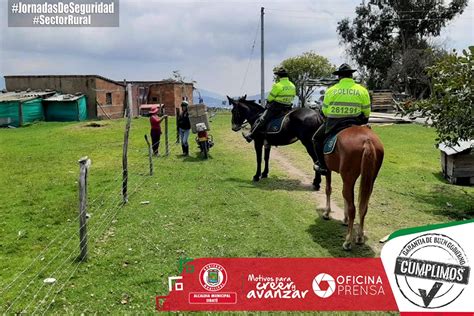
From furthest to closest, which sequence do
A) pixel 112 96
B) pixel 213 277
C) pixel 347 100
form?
pixel 112 96
pixel 347 100
pixel 213 277

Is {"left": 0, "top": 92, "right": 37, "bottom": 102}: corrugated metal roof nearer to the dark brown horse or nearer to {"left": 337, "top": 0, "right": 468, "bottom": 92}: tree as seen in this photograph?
the dark brown horse

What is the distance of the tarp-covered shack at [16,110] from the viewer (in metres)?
29.4

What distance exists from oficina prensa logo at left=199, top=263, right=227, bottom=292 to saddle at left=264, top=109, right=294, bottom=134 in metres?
5.53

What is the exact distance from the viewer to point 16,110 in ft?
97.5

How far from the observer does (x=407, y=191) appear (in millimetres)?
9711

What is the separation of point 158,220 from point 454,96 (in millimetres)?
7109

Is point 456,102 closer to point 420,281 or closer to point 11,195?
point 420,281

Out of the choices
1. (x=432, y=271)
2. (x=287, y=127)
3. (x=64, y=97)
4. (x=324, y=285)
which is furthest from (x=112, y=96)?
(x=432, y=271)

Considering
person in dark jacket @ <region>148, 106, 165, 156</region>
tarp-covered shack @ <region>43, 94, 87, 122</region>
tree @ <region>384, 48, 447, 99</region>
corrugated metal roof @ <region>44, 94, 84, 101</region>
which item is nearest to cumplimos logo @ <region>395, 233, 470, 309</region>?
person in dark jacket @ <region>148, 106, 165, 156</region>

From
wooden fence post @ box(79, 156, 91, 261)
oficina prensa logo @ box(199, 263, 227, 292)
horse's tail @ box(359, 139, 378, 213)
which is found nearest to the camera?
oficina prensa logo @ box(199, 263, 227, 292)

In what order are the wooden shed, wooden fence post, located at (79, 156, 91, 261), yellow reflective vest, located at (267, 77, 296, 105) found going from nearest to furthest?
1. wooden fence post, located at (79, 156, 91, 261)
2. yellow reflective vest, located at (267, 77, 296, 105)
3. the wooden shed

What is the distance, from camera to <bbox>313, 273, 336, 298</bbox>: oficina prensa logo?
14.8 ft

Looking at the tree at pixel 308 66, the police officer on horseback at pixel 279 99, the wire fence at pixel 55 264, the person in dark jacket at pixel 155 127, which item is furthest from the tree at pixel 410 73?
the wire fence at pixel 55 264

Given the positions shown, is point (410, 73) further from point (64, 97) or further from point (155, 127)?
point (64, 97)
